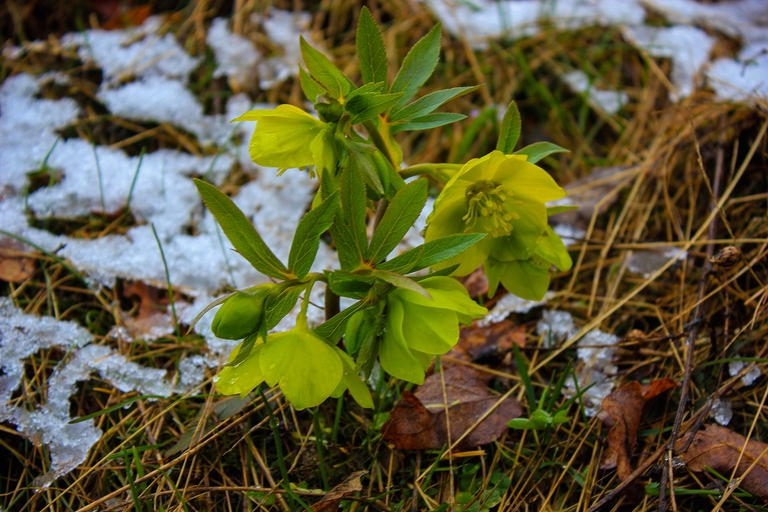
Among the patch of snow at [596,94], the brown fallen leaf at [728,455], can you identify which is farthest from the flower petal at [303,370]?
the patch of snow at [596,94]

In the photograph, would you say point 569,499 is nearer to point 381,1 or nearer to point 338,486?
point 338,486

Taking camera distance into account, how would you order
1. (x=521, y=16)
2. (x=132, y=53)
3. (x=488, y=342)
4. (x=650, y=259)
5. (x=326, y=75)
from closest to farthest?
(x=326, y=75)
(x=488, y=342)
(x=650, y=259)
(x=132, y=53)
(x=521, y=16)

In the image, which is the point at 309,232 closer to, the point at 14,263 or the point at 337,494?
the point at 337,494

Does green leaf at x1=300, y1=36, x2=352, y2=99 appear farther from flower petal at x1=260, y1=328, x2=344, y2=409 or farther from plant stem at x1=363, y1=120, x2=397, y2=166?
flower petal at x1=260, y1=328, x2=344, y2=409

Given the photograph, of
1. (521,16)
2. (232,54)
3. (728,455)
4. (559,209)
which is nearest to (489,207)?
(559,209)

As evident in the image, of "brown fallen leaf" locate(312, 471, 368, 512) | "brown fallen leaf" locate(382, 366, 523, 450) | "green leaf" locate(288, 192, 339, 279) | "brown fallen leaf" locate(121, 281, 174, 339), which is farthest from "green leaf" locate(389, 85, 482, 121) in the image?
"brown fallen leaf" locate(121, 281, 174, 339)

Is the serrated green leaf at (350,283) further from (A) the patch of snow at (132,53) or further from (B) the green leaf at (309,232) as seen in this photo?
(A) the patch of snow at (132,53)

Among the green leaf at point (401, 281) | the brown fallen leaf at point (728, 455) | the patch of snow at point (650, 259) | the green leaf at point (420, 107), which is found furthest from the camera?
the patch of snow at point (650, 259)

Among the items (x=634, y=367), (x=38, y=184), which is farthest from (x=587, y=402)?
(x=38, y=184)
